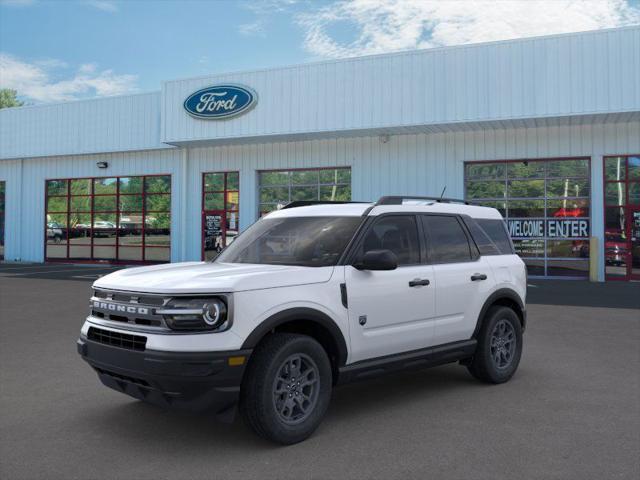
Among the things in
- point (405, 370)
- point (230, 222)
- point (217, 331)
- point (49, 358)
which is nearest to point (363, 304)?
point (405, 370)

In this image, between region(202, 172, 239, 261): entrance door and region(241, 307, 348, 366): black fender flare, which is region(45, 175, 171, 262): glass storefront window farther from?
region(241, 307, 348, 366): black fender flare

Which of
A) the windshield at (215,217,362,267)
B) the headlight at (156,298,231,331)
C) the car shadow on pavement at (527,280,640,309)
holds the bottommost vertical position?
the car shadow on pavement at (527,280,640,309)

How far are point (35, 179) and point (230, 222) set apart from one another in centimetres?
1097

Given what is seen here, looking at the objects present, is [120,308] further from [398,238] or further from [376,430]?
[398,238]

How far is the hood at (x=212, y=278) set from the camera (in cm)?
435

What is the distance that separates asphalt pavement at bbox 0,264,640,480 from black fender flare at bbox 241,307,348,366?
2.16ft

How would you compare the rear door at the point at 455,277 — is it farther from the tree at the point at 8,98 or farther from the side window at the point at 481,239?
the tree at the point at 8,98

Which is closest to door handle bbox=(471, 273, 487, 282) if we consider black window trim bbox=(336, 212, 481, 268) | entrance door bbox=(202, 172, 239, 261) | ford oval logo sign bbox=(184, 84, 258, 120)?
black window trim bbox=(336, 212, 481, 268)

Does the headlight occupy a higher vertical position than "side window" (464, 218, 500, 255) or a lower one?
lower

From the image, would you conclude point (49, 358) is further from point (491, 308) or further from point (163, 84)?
point (163, 84)

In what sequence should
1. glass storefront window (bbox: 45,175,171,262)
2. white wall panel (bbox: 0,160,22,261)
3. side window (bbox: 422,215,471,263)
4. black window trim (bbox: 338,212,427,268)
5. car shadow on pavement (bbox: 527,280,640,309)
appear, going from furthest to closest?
white wall panel (bbox: 0,160,22,261) < glass storefront window (bbox: 45,175,171,262) < car shadow on pavement (bbox: 527,280,640,309) < side window (bbox: 422,215,471,263) < black window trim (bbox: 338,212,427,268)

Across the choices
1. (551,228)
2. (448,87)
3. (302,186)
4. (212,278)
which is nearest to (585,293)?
(551,228)

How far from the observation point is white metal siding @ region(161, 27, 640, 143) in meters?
17.6

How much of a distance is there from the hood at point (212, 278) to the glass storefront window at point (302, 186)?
1716cm
